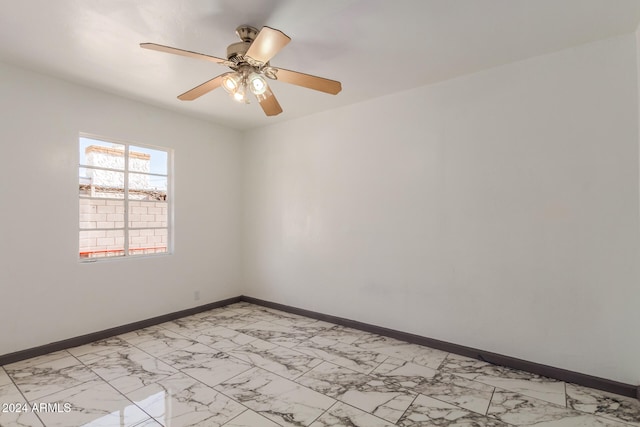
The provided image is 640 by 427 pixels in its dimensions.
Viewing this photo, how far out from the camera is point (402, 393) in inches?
93.8

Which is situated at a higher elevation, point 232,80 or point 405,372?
point 232,80

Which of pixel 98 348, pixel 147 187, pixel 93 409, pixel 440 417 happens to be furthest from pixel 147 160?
pixel 440 417

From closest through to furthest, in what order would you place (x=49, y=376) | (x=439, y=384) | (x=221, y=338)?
(x=439, y=384), (x=49, y=376), (x=221, y=338)

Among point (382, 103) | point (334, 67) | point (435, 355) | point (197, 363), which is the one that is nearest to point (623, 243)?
point (435, 355)

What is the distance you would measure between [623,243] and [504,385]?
1.37 m

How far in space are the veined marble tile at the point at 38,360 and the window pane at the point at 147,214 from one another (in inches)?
56.4

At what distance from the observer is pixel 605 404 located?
223 cm

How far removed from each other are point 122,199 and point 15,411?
222 centimetres

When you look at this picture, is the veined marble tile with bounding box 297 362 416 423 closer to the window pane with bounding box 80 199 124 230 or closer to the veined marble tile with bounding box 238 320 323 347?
the veined marble tile with bounding box 238 320 323 347

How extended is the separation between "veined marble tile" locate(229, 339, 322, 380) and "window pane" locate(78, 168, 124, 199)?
2.25 metres

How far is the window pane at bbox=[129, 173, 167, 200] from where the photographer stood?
389 cm

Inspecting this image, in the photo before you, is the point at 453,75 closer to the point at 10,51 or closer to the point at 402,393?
the point at 402,393

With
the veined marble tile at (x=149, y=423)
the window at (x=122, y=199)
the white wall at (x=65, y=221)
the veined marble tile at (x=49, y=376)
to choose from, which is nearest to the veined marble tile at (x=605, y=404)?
the veined marble tile at (x=149, y=423)

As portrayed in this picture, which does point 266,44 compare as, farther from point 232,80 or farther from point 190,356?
point 190,356
